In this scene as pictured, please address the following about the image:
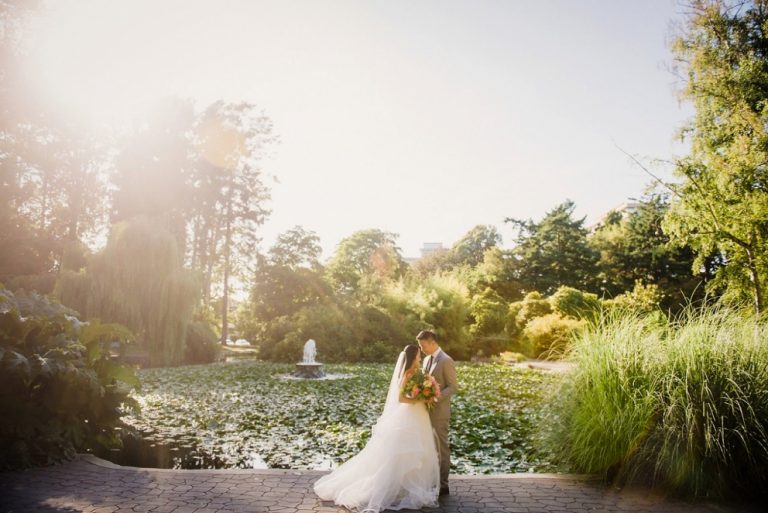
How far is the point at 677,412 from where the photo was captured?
5223mm

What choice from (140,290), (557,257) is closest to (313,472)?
(140,290)

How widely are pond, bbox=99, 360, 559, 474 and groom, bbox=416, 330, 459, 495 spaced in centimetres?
139

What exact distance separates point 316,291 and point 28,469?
26745 millimetres

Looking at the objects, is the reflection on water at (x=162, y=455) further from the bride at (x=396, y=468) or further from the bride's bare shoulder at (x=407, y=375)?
the bride's bare shoulder at (x=407, y=375)

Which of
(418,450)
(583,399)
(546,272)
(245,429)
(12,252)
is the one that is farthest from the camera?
(546,272)

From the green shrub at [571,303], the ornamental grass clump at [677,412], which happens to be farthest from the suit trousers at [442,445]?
the green shrub at [571,303]

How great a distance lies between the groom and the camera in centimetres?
512

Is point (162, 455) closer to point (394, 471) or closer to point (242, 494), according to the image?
point (242, 494)

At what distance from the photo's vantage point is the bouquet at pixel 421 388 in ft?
16.2

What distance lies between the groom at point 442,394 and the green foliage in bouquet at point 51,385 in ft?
14.8

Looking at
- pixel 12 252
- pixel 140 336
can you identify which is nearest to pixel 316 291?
pixel 140 336

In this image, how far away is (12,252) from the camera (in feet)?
81.3

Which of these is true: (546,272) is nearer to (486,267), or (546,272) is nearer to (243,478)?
(486,267)

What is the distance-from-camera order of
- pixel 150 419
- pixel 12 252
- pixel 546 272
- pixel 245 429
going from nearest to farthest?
pixel 245 429, pixel 150 419, pixel 12 252, pixel 546 272
